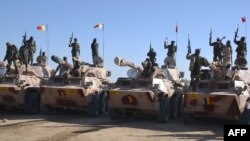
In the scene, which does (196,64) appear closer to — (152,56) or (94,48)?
(152,56)

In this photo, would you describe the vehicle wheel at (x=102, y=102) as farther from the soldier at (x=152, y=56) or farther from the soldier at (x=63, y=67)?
the soldier at (x=152, y=56)

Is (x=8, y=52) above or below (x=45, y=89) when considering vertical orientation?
above

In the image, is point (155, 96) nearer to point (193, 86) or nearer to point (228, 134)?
point (193, 86)

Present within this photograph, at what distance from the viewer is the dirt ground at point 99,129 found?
1099cm

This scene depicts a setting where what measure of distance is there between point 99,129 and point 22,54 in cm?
919

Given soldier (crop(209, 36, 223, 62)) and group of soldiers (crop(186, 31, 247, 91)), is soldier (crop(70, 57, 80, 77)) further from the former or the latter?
soldier (crop(209, 36, 223, 62))

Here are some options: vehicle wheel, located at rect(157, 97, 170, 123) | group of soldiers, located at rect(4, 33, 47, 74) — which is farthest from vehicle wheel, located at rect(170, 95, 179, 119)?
group of soldiers, located at rect(4, 33, 47, 74)

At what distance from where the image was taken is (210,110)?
42.5 feet

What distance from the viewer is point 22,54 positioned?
20375 millimetres

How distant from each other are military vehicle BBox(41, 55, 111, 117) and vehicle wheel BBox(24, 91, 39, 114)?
0.43 meters

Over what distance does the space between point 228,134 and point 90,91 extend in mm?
9698

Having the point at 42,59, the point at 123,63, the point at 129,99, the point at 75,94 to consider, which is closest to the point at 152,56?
the point at 123,63

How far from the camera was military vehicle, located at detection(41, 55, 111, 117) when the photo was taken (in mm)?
15570

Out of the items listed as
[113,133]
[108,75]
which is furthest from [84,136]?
[108,75]
